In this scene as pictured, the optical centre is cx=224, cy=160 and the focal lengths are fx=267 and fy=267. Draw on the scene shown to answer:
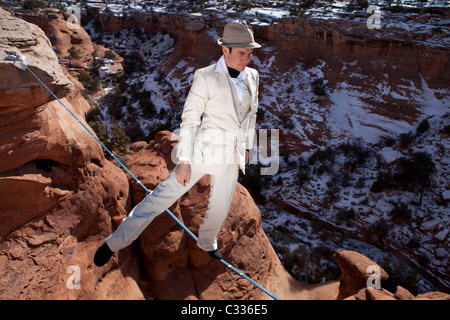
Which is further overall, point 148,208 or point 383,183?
point 383,183

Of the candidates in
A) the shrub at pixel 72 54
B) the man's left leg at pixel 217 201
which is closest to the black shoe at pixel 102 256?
the man's left leg at pixel 217 201

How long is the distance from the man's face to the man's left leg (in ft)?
2.96

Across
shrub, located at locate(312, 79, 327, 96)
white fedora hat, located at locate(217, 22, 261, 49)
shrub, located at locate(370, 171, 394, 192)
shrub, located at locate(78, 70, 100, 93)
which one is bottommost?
shrub, located at locate(370, 171, 394, 192)

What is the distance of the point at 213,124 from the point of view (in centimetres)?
239

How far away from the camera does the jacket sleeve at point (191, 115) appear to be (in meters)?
2.22

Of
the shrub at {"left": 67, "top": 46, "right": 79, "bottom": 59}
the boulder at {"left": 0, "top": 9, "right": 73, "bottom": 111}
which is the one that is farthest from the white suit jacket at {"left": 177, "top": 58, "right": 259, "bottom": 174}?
the shrub at {"left": 67, "top": 46, "right": 79, "bottom": 59}

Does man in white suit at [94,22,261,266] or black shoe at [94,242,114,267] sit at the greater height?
man in white suit at [94,22,261,266]

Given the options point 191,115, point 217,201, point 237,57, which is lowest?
point 217,201

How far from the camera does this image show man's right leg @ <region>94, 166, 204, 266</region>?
2.45 metres

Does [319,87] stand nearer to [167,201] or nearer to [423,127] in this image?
[423,127]

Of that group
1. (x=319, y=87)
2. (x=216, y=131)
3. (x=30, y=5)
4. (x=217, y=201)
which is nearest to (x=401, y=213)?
(x=319, y=87)

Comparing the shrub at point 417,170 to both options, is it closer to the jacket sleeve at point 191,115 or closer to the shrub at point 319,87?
the shrub at point 319,87

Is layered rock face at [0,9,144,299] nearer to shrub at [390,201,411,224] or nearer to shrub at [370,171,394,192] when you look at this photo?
shrub at [390,201,411,224]

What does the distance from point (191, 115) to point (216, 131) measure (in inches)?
11.3
